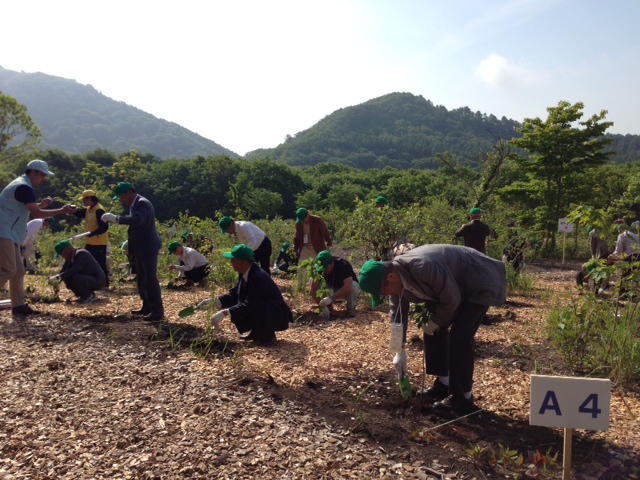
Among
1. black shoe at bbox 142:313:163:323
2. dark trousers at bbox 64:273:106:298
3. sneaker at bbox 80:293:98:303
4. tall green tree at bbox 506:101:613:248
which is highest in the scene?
tall green tree at bbox 506:101:613:248

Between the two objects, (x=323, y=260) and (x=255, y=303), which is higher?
(x=323, y=260)

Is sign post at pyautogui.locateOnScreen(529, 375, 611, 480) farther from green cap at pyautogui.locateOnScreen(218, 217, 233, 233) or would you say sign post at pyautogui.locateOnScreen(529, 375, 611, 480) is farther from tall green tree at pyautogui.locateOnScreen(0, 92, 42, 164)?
tall green tree at pyautogui.locateOnScreen(0, 92, 42, 164)

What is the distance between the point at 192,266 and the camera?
7719 mm

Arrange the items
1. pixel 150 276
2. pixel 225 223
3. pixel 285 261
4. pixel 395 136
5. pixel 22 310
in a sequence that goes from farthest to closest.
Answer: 1. pixel 395 136
2. pixel 285 261
3. pixel 225 223
4. pixel 22 310
5. pixel 150 276

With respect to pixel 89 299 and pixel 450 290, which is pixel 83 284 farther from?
pixel 450 290

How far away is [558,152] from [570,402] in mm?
14190

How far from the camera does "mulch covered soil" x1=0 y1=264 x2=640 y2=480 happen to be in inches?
98.0

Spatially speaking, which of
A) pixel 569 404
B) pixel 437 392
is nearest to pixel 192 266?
pixel 437 392

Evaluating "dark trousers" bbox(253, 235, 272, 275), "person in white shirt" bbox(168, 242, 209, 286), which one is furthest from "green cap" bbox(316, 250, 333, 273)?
"person in white shirt" bbox(168, 242, 209, 286)

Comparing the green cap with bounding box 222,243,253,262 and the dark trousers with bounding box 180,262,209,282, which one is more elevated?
the green cap with bounding box 222,243,253,262

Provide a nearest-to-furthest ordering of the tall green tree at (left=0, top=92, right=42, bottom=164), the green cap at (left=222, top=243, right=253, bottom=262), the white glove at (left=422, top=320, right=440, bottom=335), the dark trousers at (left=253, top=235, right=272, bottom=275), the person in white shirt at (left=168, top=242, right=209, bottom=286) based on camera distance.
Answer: the white glove at (left=422, top=320, right=440, bottom=335) → the green cap at (left=222, top=243, right=253, bottom=262) → the dark trousers at (left=253, top=235, right=272, bottom=275) → the person in white shirt at (left=168, top=242, right=209, bottom=286) → the tall green tree at (left=0, top=92, right=42, bottom=164)

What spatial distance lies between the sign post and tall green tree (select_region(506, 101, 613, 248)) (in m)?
13.4

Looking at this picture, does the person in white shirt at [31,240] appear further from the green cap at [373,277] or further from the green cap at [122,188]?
the green cap at [373,277]

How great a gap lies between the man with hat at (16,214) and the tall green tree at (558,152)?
12733 millimetres
